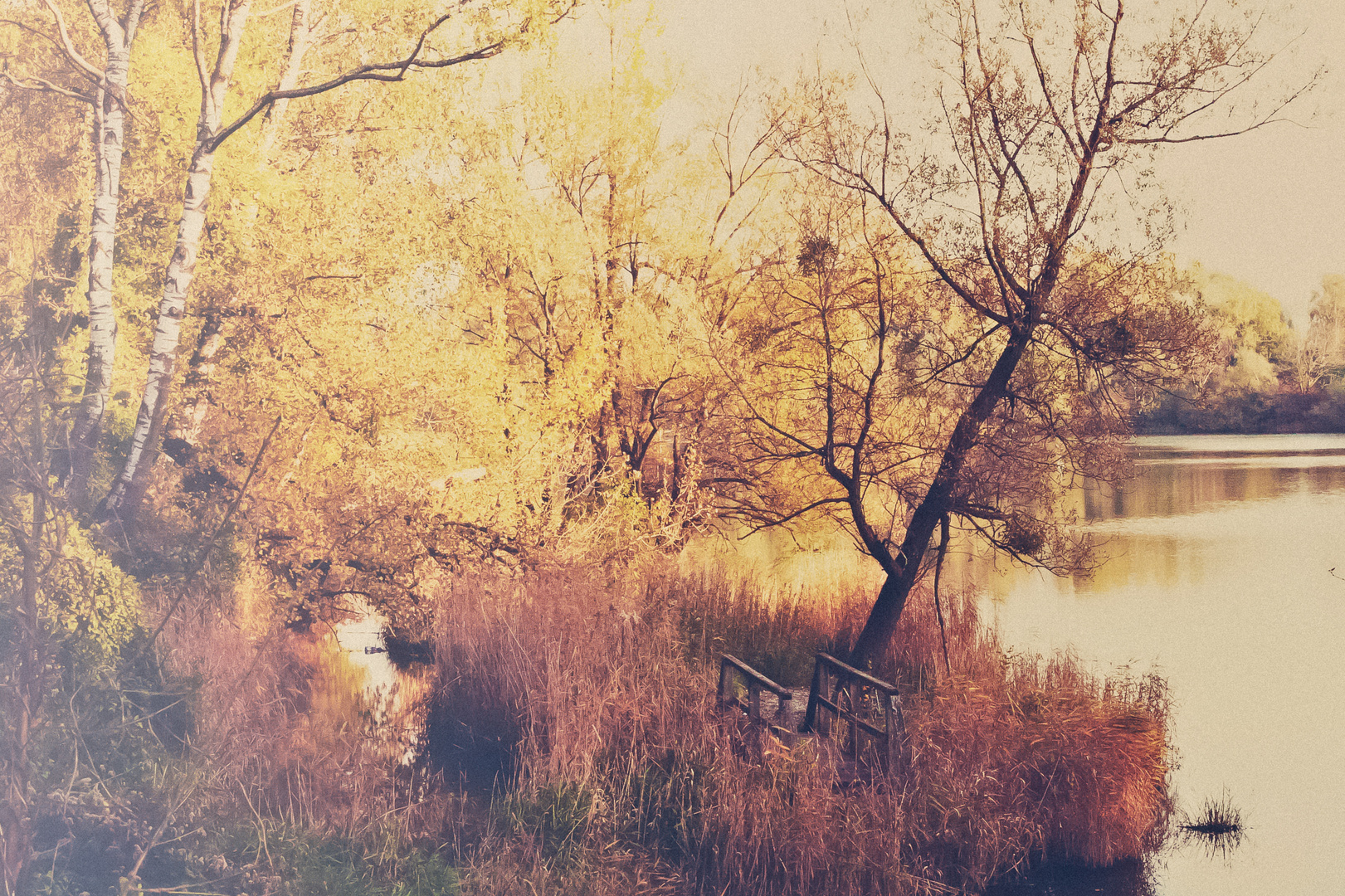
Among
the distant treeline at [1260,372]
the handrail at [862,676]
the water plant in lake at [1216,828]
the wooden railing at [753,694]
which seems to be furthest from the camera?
the distant treeline at [1260,372]

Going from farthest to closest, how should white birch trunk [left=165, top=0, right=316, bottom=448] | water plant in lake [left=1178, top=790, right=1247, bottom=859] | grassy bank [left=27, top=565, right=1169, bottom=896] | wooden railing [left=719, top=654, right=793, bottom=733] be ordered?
water plant in lake [left=1178, top=790, right=1247, bottom=859], white birch trunk [left=165, top=0, right=316, bottom=448], wooden railing [left=719, top=654, right=793, bottom=733], grassy bank [left=27, top=565, right=1169, bottom=896]

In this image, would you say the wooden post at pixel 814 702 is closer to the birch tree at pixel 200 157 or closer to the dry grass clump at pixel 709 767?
the dry grass clump at pixel 709 767

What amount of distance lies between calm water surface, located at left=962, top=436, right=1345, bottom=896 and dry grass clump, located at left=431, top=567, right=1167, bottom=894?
17.9 inches

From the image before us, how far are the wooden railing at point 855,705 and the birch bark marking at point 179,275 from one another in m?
3.22

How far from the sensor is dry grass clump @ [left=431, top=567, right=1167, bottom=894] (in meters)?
3.61

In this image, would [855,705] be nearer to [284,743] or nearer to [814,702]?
[814,702]

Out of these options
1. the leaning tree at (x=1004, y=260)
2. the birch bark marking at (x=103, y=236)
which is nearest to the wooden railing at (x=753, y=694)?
the leaning tree at (x=1004, y=260)

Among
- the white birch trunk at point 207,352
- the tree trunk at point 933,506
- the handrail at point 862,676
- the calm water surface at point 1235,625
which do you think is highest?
the white birch trunk at point 207,352

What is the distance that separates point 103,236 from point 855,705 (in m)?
4.07

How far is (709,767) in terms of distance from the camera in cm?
387

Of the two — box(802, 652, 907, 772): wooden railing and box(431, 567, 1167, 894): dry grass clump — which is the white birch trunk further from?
box(802, 652, 907, 772): wooden railing

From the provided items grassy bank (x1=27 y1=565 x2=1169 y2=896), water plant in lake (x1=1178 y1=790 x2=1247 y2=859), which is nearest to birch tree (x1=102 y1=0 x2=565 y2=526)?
grassy bank (x1=27 y1=565 x2=1169 y2=896)

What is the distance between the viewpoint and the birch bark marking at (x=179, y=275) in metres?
3.99

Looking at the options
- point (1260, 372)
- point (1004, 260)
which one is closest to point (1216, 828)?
point (1260, 372)
